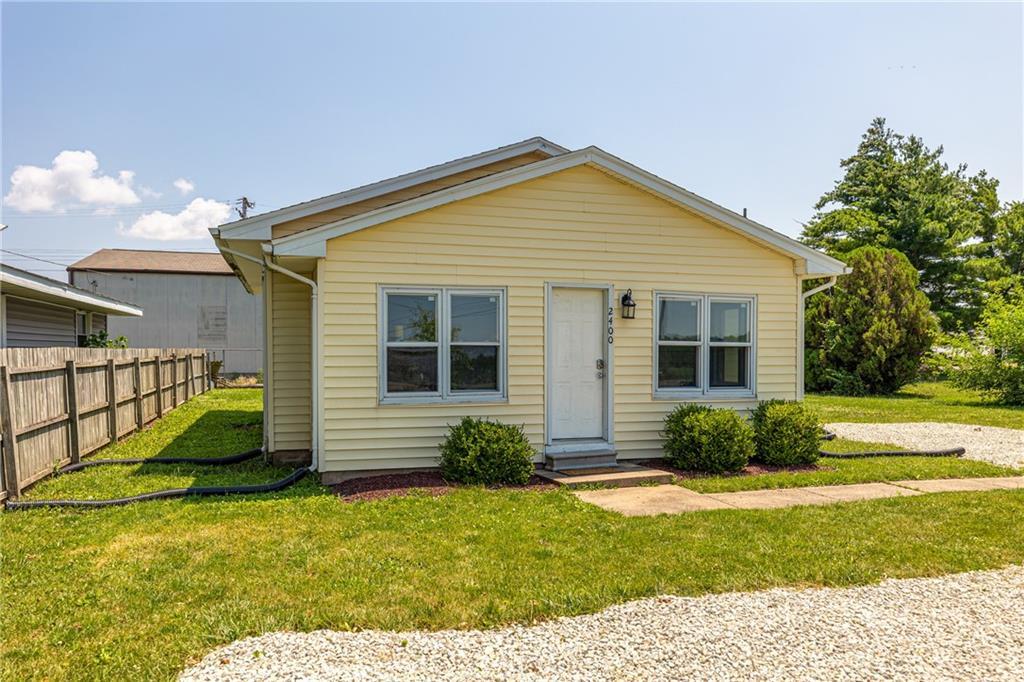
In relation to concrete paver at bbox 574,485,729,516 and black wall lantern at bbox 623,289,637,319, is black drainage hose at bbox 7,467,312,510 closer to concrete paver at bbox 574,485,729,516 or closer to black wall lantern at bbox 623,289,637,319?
concrete paver at bbox 574,485,729,516

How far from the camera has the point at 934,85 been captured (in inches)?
470

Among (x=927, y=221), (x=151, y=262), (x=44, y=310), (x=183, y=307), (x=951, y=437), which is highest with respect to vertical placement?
(x=927, y=221)

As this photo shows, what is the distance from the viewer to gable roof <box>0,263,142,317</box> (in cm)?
1211

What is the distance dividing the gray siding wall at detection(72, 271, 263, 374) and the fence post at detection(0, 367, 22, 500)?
23716mm

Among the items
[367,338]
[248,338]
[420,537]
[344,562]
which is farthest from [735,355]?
[248,338]

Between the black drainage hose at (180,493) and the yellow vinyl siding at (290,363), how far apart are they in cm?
148

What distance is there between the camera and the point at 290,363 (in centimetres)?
914

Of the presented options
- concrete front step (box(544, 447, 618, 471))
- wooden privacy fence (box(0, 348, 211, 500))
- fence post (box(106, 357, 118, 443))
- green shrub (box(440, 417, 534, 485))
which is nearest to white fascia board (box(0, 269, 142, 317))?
wooden privacy fence (box(0, 348, 211, 500))

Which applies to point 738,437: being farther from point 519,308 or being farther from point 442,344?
point 442,344

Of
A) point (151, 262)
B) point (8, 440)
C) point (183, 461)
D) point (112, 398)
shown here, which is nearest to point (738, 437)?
point (183, 461)

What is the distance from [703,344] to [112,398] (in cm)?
851

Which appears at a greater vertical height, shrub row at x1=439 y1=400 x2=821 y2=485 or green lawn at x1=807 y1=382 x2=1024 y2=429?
shrub row at x1=439 y1=400 x2=821 y2=485

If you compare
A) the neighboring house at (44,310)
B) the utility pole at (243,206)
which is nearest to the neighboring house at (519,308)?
the neighboring house at (44,310)

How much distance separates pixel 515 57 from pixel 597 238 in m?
3.80
